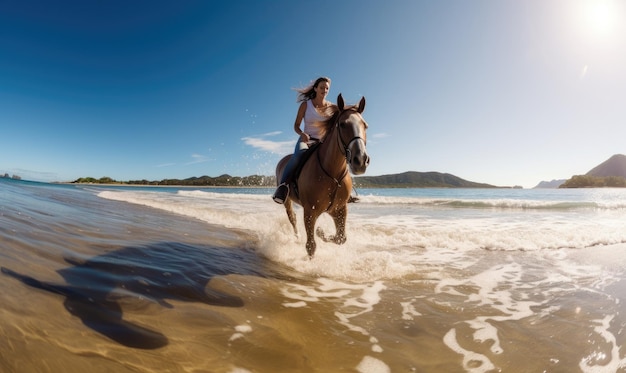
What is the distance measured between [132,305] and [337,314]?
2215 millimetres

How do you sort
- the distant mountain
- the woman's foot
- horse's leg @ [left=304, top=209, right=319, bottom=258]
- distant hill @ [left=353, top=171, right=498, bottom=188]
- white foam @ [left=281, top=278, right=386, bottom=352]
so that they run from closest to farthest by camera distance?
white foam @ [left=281, top=278, right=386, bottom=352], horse's leg @ [left=304, top=209, right=319, bottom=258], the woman's foot, distant hill @ [left=353, top=171, right=498, bottom=188], the distant mountain

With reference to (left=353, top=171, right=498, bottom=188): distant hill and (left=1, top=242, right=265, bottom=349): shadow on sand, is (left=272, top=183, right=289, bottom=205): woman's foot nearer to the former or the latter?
(left=1, top=242, right=265, bottom=349): shadow on sand

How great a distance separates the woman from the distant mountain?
260591 millimetres

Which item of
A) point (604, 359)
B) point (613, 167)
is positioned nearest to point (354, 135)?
point (604, 359)

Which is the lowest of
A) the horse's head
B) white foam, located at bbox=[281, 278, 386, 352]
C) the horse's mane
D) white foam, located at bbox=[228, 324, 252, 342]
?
white foam, located at bbox=[281, 278, 386, 352]

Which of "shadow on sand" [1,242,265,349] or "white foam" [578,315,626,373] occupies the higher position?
"shadow on sand" [1,242,265,349]

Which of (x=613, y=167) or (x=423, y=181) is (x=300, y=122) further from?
(x=613, y=167)

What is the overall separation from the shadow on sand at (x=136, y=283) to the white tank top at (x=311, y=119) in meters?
3.20

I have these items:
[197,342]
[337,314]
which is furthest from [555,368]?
[197,342]

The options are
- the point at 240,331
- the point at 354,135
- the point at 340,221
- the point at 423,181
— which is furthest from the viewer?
the point at 423,181

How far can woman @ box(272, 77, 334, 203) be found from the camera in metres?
6.09

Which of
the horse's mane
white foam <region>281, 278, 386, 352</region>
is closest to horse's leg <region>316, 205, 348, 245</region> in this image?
white foam <region>281, 278, 386, 352</region>

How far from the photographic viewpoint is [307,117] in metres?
6.32

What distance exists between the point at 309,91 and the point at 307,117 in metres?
0.62
